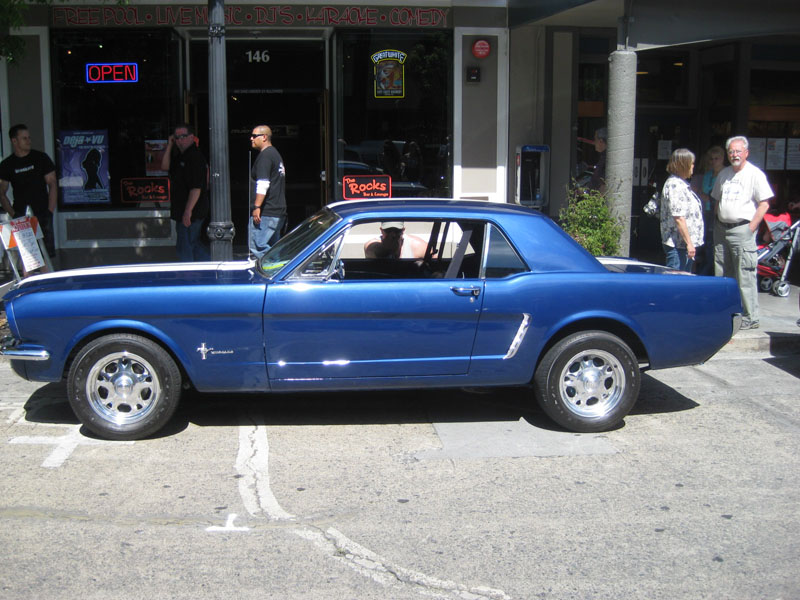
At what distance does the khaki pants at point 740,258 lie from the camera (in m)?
8.56

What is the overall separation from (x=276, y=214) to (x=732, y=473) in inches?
232

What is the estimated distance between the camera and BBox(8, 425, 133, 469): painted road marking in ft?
18.4

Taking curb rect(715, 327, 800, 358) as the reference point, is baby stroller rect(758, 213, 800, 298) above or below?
above

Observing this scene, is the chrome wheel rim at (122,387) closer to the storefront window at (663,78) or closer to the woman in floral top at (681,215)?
the woman in floral top at (681,215)

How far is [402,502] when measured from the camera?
16.1 feet

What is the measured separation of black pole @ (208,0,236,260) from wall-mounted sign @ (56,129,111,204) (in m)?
3.96

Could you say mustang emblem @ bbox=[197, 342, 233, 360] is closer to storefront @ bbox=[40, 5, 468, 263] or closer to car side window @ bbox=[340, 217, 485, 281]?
car side window @ bbox=[340, 217, 485, 281]

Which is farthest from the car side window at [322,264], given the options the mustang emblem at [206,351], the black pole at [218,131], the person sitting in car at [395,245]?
the black pole at [218,131]

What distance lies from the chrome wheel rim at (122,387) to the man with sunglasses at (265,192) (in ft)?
12.9

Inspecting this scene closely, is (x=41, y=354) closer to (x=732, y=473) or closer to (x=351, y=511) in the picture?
(x=351, y=511)

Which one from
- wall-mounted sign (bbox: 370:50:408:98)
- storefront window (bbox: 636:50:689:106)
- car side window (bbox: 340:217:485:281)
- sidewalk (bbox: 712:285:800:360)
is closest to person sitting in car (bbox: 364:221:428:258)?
car side window (bbox: 340:217:485:281)

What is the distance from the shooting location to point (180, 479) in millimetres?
5195

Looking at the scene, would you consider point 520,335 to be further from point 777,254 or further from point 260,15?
point 260,15

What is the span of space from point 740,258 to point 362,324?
460 cm
